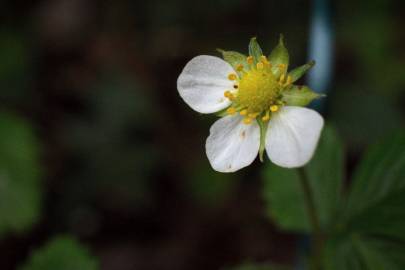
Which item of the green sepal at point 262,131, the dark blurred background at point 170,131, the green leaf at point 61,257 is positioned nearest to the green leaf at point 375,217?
the green sepal at point 262,131

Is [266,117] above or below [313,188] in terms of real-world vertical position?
above

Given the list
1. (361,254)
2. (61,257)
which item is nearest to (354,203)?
(361,254)

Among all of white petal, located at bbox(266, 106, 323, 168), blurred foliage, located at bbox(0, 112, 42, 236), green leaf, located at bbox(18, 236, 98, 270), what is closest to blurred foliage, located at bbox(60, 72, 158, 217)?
blurred foliage, located at bbox(0, 112, 42, 236)

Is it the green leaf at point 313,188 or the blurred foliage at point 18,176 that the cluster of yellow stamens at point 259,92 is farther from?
the blurred foliage at point 18,176

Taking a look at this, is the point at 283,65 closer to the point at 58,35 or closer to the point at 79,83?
the point at 79,83

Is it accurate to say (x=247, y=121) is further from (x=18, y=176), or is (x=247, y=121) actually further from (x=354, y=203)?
(x=18, y=176)

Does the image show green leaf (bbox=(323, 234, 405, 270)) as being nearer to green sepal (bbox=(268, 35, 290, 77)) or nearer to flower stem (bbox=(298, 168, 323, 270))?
flower stem (bbox=(298, 168, 323, 270))

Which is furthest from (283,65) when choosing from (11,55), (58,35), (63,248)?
(58,35)

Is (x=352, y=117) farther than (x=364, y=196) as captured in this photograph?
Yes
